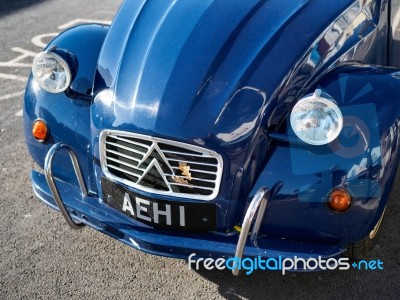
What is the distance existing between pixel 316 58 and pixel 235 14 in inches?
19.4

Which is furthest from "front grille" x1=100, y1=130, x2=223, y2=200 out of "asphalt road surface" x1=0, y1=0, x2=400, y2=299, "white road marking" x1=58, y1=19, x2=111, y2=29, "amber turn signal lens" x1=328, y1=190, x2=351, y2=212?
"white road marking" x1=58, y1=19, x2=111, y2=29

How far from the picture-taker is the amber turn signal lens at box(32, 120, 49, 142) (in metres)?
3.25

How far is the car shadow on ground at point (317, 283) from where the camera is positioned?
3.12 metres

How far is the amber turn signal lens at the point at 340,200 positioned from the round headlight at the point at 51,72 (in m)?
1.59

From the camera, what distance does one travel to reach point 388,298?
10.0ft

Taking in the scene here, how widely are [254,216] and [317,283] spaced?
832mm

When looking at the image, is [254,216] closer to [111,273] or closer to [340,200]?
[340,200]

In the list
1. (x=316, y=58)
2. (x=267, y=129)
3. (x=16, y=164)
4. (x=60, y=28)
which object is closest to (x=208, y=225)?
(x=267, y=129)

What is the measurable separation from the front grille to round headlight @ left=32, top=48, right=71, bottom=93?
59cm

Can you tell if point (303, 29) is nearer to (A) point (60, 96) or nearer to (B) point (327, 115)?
(B) point (327, 115)

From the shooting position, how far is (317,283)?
126 inches

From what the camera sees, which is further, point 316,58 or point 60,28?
point 60,28

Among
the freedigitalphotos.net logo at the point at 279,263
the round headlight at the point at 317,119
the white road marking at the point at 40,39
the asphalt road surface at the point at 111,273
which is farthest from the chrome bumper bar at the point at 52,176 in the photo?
the white road marking at the point at 40,39

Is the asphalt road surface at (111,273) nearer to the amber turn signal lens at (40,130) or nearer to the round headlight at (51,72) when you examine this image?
the amber turn signal lens at (40,130)
